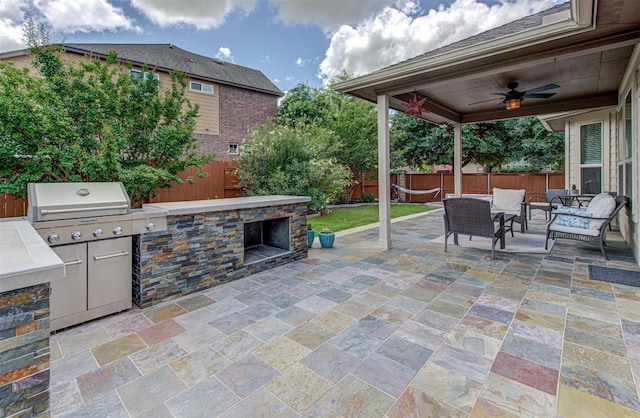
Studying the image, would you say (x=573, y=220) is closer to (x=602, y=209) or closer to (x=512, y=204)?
(x=602, y=209)

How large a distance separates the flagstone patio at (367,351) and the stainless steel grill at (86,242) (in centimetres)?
17

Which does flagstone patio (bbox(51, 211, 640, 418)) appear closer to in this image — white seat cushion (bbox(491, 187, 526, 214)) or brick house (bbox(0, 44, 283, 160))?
white seat cushion (bbox(491, 187, 526, 214))

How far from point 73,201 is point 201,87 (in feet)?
33.2

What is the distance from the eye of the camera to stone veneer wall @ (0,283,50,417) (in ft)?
3.99

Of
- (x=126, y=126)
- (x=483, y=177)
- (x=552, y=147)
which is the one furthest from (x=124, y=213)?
(x=552, y=147)

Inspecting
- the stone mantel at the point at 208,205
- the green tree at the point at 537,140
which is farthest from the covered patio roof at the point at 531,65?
the green tree at the point at 537,140

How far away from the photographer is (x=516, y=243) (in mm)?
5508

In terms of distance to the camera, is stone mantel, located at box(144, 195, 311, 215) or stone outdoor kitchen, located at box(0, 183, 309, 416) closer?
stone outdoor kitchen, located at box(0, 183, 309, 416)

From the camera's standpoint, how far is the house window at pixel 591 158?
7.40 meters

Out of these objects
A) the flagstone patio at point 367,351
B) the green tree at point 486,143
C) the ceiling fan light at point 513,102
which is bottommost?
the flagstone patio at point 367,351

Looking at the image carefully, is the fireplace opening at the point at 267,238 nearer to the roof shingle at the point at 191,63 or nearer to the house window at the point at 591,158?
the house window at the point at 591,158

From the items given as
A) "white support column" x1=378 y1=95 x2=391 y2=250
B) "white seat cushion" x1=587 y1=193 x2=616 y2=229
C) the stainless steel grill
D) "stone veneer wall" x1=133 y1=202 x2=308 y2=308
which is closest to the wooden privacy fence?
"stone veneer wall" x1=133 y1=202 x2=308 y2=308

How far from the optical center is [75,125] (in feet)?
11.3

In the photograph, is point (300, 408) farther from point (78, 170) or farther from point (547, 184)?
point (547, 184)
